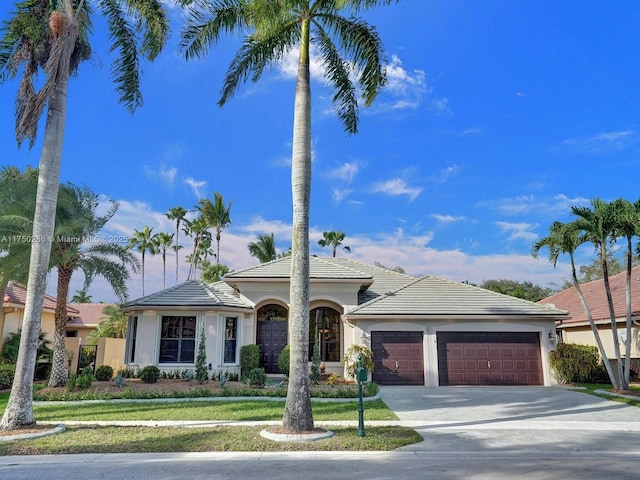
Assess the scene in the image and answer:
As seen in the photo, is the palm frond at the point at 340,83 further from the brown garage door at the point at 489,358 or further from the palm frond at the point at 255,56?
the brown garage door at the point at 489,358

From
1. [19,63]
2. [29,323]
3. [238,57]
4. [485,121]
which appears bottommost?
[29,323]

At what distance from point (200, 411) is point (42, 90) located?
8.55 metres

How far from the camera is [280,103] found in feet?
48.9

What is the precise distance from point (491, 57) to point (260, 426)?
53.0 feet

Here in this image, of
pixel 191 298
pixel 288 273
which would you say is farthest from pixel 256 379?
pixel 288 273

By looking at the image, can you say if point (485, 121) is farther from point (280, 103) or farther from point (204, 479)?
point (204, 479)

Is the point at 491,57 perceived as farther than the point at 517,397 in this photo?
Yes

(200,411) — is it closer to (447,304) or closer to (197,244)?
(447,304)

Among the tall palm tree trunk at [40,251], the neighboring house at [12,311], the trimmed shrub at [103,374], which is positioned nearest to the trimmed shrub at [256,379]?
the trimmed shrub at [103,374]

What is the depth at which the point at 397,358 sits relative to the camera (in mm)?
17719

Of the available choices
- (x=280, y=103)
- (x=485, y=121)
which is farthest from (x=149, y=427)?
(x=485, y=121)

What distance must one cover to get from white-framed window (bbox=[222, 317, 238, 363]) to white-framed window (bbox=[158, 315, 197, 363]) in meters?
1.27

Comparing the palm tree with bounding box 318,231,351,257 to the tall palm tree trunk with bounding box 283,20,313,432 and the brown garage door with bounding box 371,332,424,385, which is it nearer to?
the brown garage door with bounding box 371,332,424,385

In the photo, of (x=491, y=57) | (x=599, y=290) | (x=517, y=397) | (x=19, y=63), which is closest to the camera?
(x=19, y=63)
